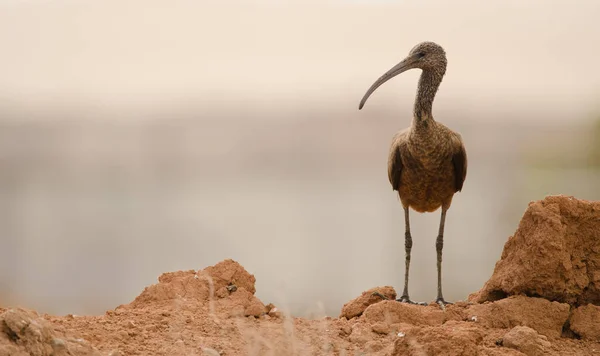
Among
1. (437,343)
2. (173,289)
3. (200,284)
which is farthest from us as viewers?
(200,284)

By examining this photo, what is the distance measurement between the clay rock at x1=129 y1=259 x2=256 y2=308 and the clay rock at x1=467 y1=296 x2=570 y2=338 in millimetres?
2140

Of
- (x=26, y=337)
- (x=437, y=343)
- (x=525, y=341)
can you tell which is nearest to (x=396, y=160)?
(x=525, y=341)

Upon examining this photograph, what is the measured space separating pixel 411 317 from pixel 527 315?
98 centimetres

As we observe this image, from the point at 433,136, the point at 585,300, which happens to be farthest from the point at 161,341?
the point at 433,136

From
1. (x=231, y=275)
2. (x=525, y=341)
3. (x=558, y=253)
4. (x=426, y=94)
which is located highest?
Result: (x=426, y=94)

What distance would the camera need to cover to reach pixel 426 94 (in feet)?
29.3

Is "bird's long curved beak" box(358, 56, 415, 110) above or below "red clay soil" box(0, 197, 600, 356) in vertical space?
above

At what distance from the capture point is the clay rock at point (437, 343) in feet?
16.6

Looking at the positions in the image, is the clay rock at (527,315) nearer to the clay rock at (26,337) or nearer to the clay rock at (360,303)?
the clay rock at (360,303)

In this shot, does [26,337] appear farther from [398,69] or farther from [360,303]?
[398,69]

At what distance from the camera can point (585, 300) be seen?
6699 millimetres

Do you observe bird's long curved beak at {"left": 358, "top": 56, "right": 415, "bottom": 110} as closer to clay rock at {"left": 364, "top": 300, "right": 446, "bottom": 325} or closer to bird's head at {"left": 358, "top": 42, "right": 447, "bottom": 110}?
bird's head at {"left": 358, "top": 42, "right": 447, "bottom": 110}

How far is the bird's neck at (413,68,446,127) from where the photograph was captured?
8.78 metres

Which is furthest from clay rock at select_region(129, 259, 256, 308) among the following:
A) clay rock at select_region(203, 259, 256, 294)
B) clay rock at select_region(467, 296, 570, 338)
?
clay rock at select_region(467, 296, 570, 338)
